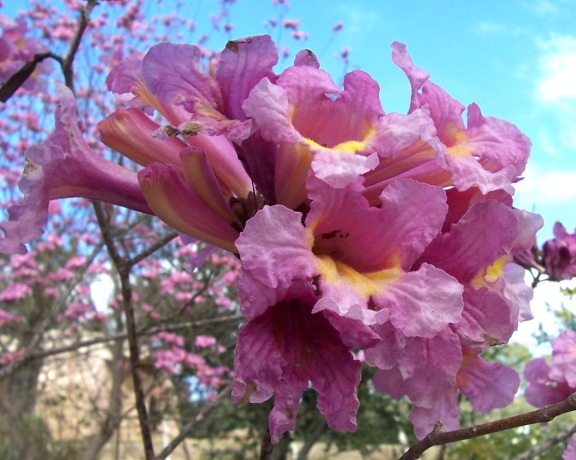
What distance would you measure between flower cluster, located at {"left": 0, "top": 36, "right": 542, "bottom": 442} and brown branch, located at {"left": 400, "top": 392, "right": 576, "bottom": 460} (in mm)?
44

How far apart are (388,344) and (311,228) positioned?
16 centimetres

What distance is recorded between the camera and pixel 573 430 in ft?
5.22

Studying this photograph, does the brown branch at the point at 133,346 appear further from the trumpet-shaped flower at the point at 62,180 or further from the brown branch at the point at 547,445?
the brown branch at the point at 547,445

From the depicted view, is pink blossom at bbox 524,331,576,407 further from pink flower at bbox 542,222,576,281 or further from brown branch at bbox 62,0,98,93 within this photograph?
brown branch at bbox 62,0,98,93

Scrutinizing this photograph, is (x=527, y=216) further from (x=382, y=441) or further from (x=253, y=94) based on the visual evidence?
(x=382, y=441)

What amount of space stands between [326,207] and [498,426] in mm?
328

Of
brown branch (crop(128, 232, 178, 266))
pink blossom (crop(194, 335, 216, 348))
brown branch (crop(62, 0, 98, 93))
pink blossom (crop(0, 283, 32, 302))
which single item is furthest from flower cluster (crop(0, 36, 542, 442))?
pink blossom (crop(0, 283, 32, 302))

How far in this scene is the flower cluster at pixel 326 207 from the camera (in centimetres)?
68

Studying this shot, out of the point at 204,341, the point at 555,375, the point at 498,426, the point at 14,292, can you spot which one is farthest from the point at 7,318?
the point at 498,426

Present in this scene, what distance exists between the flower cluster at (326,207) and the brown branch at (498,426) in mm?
44

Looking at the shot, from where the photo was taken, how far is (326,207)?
0.71m

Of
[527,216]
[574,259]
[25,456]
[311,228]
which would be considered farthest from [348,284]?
[25,456]

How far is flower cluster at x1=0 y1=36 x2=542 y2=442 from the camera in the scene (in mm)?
677

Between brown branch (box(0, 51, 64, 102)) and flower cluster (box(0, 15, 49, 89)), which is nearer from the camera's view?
brown branch (box(0, 51, 64, 102))
